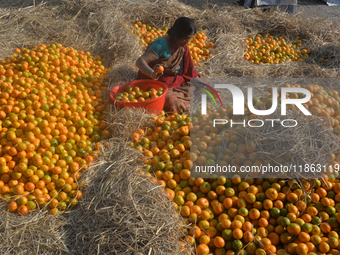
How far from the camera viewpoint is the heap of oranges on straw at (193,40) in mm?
7375

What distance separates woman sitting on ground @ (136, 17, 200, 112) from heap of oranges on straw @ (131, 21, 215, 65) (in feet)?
5.03

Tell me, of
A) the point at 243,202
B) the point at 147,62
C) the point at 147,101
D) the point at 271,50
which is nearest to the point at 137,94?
the point at 147,101

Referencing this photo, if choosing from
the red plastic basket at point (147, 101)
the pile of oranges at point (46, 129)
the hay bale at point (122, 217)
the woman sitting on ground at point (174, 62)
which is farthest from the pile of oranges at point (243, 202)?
the woman sitting on ground at point (174, 62)

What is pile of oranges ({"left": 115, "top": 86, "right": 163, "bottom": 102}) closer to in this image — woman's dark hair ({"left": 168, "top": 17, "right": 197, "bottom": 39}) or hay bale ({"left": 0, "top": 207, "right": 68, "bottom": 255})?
woman's dark hair ({"left": 168, "top": 17, "right": 197, "bottom": 39})

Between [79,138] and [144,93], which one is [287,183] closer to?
[144,93]

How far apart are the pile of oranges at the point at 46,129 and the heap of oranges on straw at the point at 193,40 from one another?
2.67m

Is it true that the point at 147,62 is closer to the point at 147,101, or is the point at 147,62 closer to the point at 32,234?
the point at 147,101

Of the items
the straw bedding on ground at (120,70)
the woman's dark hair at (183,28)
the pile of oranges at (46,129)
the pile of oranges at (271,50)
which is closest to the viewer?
the straw bedding on ground at (120,70)

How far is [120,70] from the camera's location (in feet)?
19.4

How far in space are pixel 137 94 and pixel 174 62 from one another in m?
1.19

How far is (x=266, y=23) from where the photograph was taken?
9.01 m

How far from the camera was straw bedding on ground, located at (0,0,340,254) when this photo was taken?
2746 millimetres

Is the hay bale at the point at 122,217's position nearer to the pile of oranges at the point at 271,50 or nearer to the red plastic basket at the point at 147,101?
the red plastic basket at the point at 147,101

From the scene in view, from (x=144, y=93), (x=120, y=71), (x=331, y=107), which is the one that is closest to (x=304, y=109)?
(x=331, y=107)
